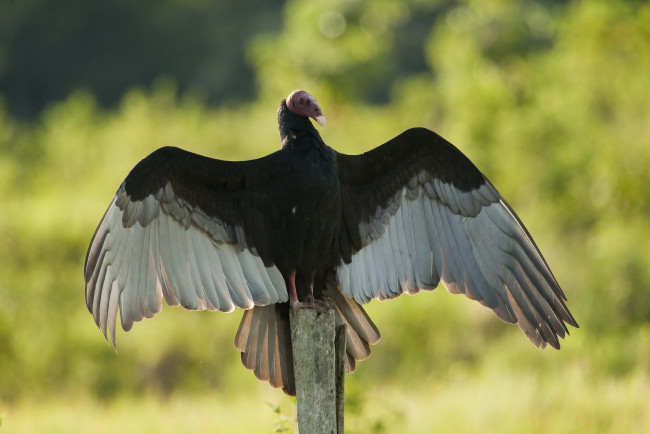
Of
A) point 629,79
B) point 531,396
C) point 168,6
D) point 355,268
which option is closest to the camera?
point 355,268

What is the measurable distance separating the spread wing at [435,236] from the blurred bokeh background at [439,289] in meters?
0.66

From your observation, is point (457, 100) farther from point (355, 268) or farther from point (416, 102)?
point (355, 268)

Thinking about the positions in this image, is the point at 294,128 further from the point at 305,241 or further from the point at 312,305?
the point at 312,305

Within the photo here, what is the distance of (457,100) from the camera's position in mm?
10836

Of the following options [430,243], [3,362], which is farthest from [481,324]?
[430,243]

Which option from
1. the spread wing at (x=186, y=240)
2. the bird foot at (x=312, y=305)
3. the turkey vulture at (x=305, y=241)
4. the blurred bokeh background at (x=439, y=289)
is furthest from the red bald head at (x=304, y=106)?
the blurred bokeh background at (x=439, y=289)

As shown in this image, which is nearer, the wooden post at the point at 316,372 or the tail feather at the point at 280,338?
the wooden post at the point at 316,372

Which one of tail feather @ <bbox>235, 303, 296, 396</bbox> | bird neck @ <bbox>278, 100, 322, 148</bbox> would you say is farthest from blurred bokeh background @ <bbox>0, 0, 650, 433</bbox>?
bird neck @ <bbox>278, 100, 322, 148</bbox>

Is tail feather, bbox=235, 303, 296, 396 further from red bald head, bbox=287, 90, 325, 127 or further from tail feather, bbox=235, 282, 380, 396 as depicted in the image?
red bald head, bbox=287, 90, 325, 127

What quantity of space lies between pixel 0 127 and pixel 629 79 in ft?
26.2

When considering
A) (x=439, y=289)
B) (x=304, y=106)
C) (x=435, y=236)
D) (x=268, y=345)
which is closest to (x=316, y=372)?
(x=268, y=345)

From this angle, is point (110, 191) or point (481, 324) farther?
point (110, 191)

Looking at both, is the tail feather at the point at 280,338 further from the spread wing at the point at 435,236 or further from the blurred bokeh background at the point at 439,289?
the blurred bokeh background at the point at 439,289

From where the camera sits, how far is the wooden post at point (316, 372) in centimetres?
315
